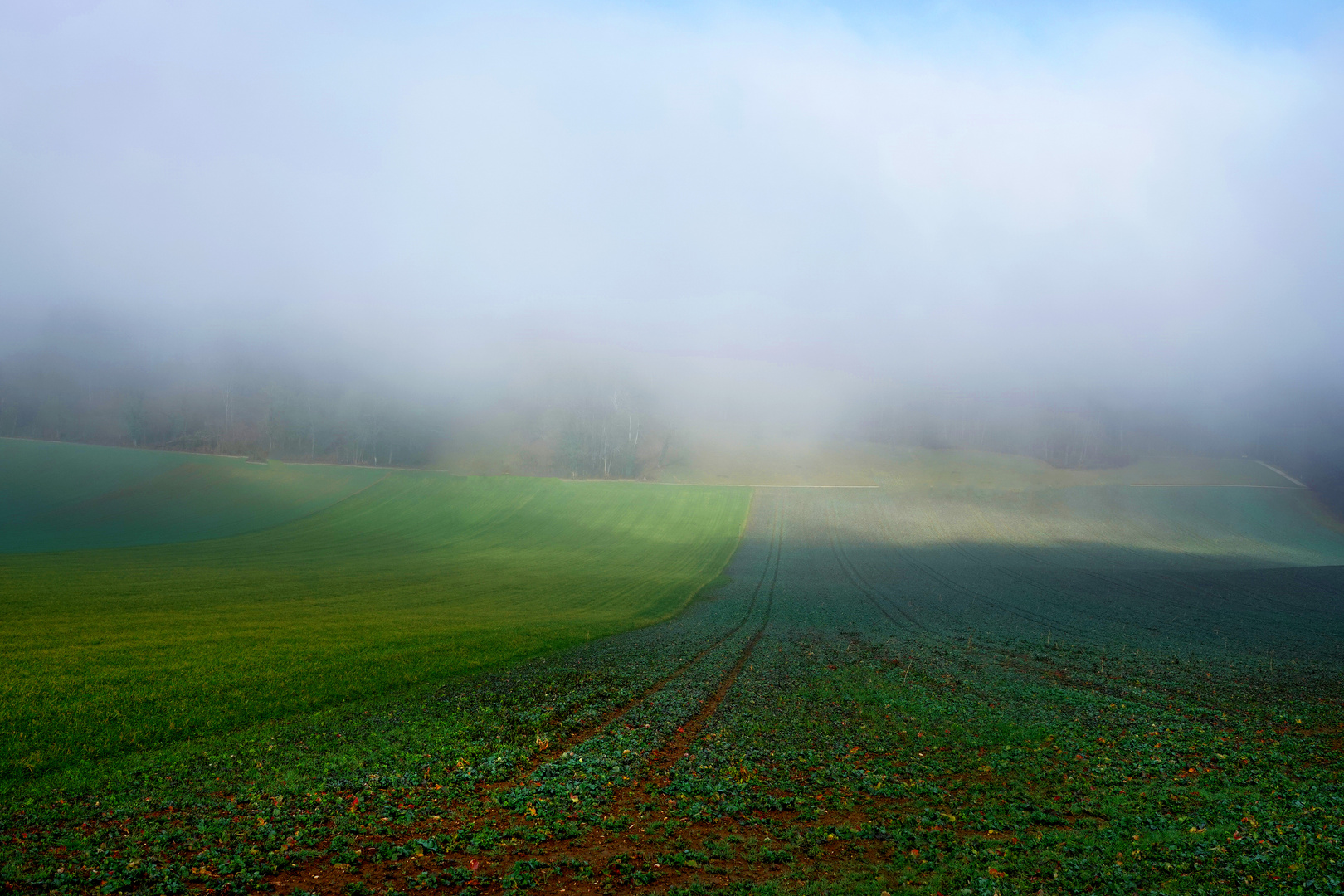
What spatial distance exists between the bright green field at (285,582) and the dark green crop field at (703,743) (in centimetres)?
33

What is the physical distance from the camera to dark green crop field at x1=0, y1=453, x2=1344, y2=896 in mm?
10422

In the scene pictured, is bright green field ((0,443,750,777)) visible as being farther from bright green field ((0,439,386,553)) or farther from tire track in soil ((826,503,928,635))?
tire track in soil ((826,503,928,635))

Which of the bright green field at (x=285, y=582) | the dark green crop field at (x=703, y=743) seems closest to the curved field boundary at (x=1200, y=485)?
the dark green crop field at (x=703, y=743)

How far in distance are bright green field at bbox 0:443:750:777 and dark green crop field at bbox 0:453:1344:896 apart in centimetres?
33

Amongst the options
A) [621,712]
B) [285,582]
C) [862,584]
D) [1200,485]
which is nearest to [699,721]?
[621,712]

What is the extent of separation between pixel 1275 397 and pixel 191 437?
197992mm

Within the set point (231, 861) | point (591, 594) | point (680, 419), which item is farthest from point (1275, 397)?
point (231, 861)

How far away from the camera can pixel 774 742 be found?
1683 centimetres

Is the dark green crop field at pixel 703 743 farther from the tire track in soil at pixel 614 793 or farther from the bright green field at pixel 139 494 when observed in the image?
the bright green field at pixel 139 494

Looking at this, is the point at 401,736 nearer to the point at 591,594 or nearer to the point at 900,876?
the point at 900,876

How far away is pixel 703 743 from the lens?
54.9 ft

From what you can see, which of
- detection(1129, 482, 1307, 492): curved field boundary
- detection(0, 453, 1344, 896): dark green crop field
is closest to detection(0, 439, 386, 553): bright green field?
detection(0, 453, 1344, 896): dark green crop field

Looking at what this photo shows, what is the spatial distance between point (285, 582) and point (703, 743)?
32.9 meters

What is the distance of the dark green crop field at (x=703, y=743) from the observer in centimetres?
1042
